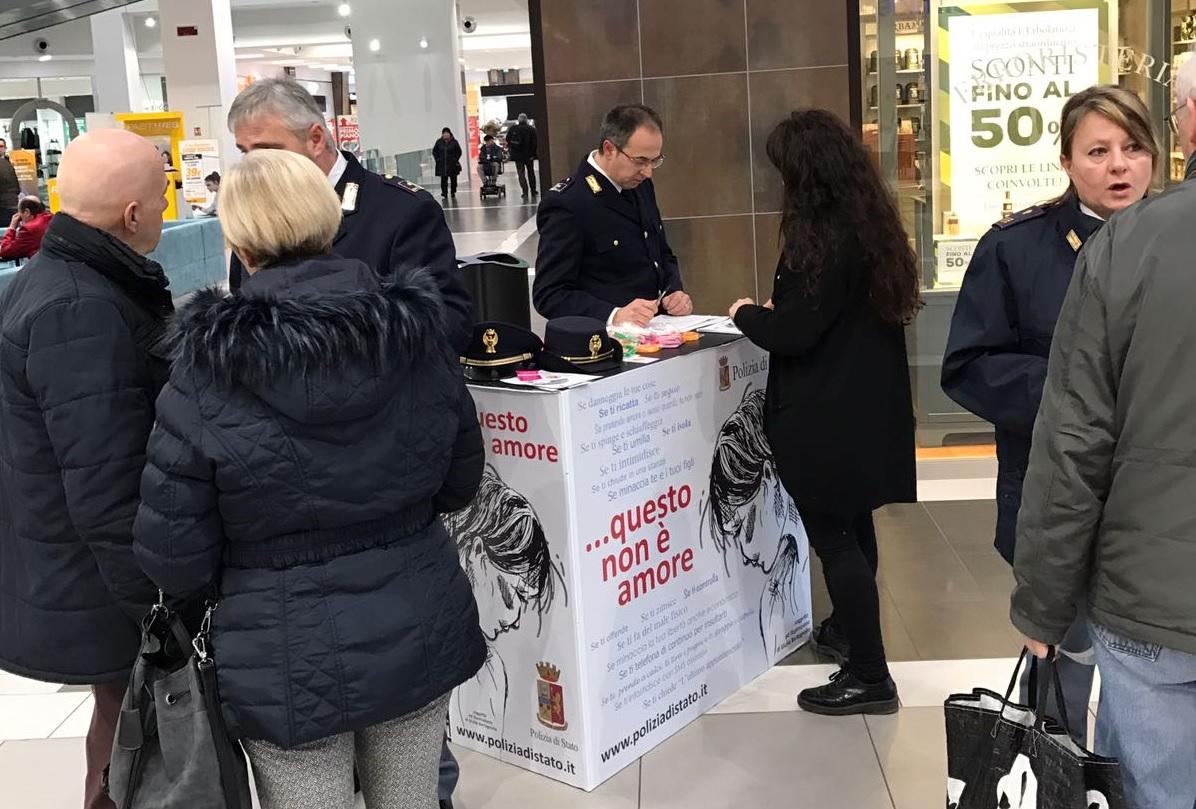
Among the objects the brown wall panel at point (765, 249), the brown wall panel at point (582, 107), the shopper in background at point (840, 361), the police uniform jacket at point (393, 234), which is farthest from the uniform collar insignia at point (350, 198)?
the brown wall panel at point (765, 249)

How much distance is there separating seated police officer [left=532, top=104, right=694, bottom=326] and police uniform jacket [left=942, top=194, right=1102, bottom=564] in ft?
4.39

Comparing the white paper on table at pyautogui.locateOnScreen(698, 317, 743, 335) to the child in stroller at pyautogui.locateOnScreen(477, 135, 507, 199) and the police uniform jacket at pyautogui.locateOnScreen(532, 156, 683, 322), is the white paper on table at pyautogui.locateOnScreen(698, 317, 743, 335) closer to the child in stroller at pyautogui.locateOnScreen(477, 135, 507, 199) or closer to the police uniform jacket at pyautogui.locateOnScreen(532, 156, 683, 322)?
the police uniform jacket at pyautogui.locateOnScreen(532, 156, 683, 322)

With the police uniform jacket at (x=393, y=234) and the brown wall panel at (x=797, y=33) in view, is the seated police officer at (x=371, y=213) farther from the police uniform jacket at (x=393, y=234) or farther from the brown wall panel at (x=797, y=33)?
the brown wall panel at (x=797, y=33)

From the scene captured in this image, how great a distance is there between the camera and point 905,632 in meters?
3.80

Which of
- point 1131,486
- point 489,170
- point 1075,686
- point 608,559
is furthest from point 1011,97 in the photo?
point 489,170

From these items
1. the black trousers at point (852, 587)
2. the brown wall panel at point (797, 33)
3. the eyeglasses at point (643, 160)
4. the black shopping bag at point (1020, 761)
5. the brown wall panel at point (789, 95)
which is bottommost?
the black trousers at point (852, 587)

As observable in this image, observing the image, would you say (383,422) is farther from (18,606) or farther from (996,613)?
(996,613)

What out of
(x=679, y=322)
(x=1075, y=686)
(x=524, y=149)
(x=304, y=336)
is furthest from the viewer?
(x=524, y=149)

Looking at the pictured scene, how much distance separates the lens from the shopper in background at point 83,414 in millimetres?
1973

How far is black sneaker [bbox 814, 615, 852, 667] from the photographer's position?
3637 millimetres

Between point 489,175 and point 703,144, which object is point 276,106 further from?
point 489,175

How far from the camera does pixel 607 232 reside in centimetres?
389

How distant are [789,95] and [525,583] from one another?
12.1 feet

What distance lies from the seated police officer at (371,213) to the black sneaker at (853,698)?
4.41 ft
